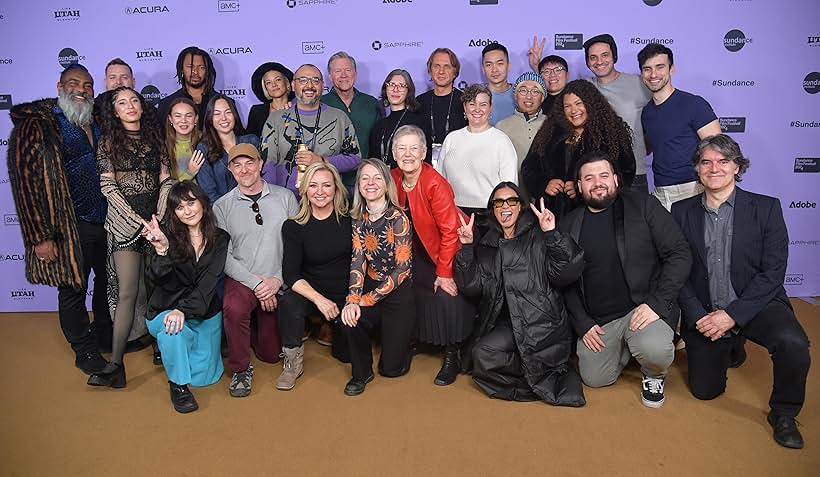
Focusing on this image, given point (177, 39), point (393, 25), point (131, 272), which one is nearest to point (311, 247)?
point (131, 272)

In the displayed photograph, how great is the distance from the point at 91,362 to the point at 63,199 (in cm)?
94

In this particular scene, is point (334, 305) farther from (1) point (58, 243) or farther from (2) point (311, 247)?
(1) point (58, 243)

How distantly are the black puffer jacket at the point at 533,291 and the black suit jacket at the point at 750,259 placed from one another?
638mm

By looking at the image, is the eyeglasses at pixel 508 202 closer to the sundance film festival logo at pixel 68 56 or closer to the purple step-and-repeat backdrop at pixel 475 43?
the purple step-and-repeat backdrop at pixel 475 43

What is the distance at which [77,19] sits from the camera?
446cm

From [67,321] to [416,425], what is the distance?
2.12 metres

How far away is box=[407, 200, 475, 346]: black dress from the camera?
3.13 meters

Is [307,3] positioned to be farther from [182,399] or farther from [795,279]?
[795,279]

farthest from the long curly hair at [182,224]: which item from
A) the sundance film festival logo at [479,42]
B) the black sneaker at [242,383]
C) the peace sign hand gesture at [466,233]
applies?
the sundance film festival logo at [479,42]

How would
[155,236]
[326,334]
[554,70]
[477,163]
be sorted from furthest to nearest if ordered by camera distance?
[554,70] → [326,334] → [477,163] → [155,236]

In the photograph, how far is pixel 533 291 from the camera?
115 inches

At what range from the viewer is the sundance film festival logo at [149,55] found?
450cm

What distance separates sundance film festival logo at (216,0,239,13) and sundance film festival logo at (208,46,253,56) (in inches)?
10.9

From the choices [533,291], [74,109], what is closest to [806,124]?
[533,291]
